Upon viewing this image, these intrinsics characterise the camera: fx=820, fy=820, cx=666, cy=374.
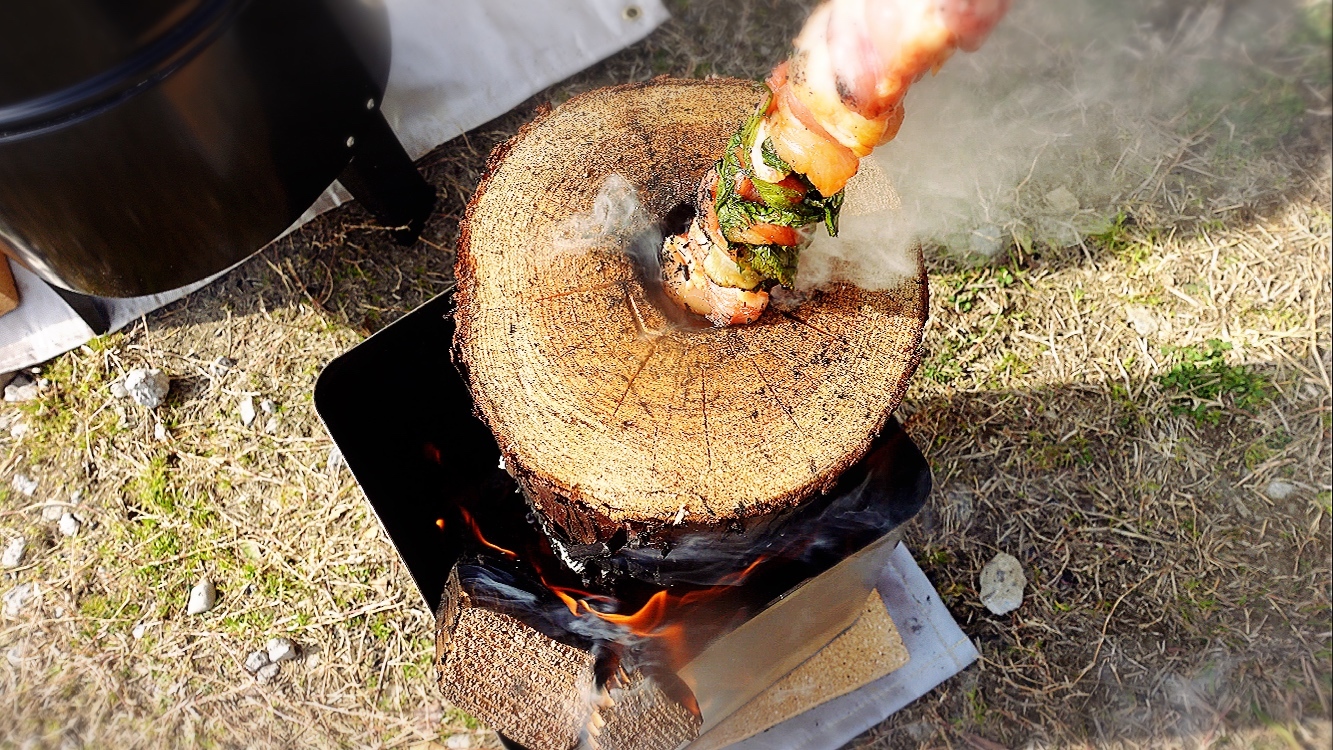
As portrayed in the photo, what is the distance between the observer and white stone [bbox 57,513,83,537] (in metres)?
2.58

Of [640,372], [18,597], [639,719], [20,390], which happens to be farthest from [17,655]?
[640,372]

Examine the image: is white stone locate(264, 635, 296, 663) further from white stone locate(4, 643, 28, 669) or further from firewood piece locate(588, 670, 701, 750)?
firewood piece locate(588, 670, 701, 750)

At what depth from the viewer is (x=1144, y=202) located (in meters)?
2.86

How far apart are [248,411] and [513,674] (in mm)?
1581

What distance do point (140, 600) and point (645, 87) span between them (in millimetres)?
2170

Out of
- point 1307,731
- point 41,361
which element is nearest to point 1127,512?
point 1307,731

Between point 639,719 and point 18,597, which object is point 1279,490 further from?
point 18,597

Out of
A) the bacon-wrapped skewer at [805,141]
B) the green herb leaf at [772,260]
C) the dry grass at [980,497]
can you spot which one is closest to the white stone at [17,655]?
the dry grass at [980,497]

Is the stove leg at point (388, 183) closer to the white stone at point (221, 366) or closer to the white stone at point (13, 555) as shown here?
the white stone at point (221, 366)

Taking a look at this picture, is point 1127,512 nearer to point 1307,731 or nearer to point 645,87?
point 1307,731

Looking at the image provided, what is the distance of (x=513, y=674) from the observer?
1.58 metres

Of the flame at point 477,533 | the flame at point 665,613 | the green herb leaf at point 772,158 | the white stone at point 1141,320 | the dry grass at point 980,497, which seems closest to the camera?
the green herb leaf at point 772,158

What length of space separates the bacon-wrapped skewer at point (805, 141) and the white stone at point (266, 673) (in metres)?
1.79

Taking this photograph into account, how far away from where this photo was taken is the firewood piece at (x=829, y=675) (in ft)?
7.17
